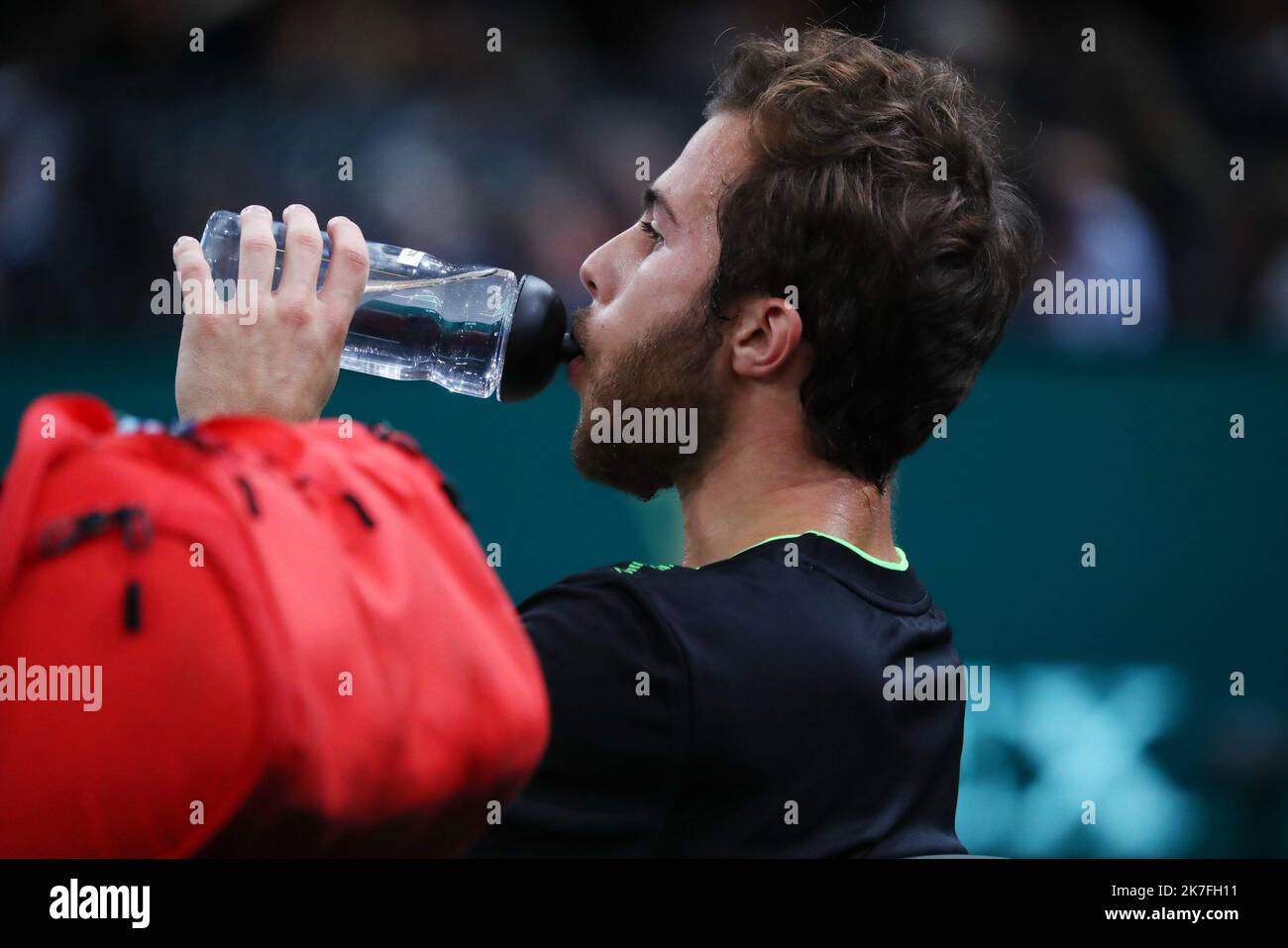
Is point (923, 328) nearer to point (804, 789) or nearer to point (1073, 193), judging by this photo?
point (804, 789)

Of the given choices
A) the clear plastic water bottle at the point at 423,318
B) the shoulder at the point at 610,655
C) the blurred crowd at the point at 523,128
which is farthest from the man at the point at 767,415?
the blurred crowd at the point at 523,128

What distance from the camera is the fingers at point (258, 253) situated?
1660 mm

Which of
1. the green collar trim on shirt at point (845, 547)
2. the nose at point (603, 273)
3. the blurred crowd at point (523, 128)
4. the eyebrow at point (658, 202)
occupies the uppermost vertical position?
the blurred crowd at point (523, 128)

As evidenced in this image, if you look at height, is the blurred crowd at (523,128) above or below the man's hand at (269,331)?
above

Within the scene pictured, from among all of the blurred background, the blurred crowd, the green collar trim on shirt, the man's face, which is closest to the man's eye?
the man's face

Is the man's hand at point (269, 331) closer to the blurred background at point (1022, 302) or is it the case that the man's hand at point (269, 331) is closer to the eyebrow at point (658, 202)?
the eyebrow at point (658, 202)

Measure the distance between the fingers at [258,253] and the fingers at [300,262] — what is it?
2 cm

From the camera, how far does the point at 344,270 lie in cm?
170

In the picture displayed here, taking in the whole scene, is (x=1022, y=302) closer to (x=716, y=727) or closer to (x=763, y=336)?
(x=763, y=336)

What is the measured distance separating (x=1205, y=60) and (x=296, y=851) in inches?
204

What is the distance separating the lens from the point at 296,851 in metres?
1.05

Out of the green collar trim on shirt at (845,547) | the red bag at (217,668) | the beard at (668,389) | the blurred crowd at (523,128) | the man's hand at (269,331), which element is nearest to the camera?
the red bag at (217,668)

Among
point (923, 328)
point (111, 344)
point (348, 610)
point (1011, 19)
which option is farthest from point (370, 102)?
point (348, 610)

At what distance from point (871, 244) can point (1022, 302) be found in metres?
2.84
